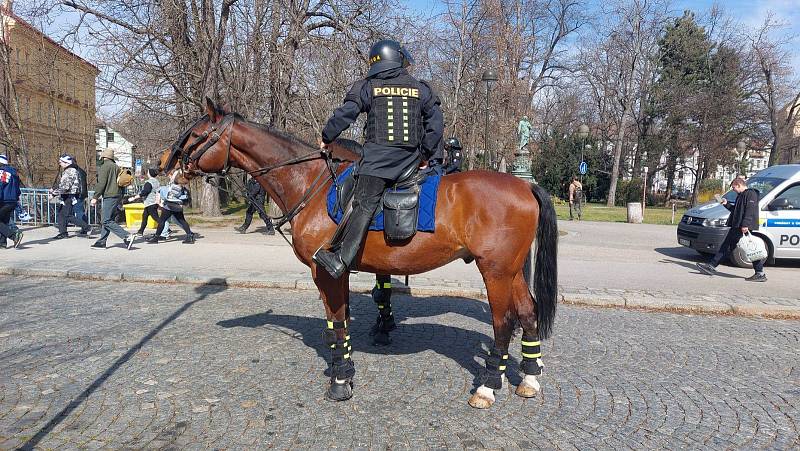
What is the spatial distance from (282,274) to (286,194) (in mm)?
4682

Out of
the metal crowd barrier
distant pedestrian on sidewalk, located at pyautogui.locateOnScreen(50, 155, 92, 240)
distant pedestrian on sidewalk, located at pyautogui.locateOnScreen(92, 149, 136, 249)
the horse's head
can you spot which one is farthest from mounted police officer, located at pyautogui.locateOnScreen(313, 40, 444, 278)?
the metal crowd barrier

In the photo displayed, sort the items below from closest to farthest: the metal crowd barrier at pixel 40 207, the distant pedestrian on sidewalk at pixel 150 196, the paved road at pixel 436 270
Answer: the paved road at pixel 436 270
the distant pedestrian on sidewalk at pixel 150 196
the metal crowd barrier at pixel 40 207

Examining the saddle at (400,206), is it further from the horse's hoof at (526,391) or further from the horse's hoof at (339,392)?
the horse's hoof at (526,391)

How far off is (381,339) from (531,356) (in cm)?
174

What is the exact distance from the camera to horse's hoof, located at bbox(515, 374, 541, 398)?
439 cm

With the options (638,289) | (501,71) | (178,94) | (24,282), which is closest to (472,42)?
(501,71)

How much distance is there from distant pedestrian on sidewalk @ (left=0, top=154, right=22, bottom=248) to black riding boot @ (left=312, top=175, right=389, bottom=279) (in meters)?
10.7

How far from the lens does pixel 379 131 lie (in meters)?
4.30

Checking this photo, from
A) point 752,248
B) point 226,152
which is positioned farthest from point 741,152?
point 226,152

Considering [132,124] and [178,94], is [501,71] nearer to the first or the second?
[178,94]

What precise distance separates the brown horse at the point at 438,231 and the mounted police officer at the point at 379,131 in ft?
0.81

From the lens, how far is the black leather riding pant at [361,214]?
14.0ft

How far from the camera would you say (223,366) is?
492cm

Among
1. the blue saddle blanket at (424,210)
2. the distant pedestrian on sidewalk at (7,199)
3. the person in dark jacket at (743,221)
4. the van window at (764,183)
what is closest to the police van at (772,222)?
the van window at (764,183)
